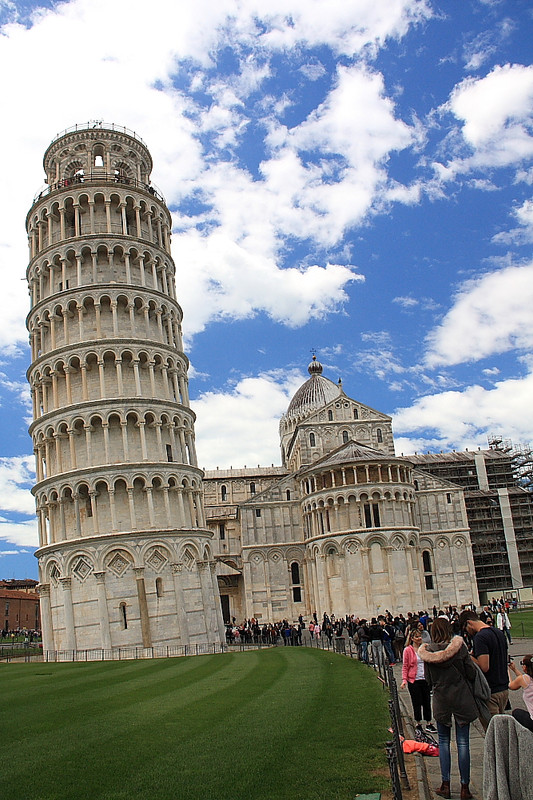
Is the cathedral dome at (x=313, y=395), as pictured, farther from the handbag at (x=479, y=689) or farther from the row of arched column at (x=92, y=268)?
the handbag at (x=479, y=689)

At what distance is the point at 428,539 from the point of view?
67.1 metres

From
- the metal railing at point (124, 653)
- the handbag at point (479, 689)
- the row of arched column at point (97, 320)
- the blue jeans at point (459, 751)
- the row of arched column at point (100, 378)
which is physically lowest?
the metal railing at point (124, 653)

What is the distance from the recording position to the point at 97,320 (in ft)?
146

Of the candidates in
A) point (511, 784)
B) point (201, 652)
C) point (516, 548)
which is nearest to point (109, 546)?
point (201, 652)

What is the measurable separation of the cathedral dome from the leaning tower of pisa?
127ft

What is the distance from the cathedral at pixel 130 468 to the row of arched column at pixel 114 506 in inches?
3.5

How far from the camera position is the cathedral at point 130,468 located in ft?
130

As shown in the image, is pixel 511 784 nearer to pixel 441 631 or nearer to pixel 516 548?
pixel 441 631

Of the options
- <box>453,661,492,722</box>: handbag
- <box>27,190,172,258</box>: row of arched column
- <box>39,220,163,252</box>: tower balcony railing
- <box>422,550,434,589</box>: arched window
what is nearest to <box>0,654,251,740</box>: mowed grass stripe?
<box>453,661,492,722</box>: handbag

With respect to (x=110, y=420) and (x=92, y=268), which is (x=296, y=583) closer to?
(x=110, y=420)

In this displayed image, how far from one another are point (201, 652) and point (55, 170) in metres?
37.4

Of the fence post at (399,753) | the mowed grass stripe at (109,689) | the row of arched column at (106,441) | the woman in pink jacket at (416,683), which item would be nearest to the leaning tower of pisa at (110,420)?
the row of arched column at (106,441)

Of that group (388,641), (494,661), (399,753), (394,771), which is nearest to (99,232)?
(388,641)

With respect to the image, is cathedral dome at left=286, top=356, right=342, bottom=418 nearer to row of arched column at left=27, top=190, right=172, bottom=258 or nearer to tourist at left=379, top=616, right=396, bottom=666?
row of arched column at left=27, top=190, right=172, bottom=258
